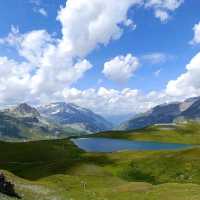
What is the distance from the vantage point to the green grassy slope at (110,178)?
192 feet

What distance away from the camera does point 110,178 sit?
86.0 m

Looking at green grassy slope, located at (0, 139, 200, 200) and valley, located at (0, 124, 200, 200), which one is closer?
green grassy slope, located at (0, 139, 200, 200)

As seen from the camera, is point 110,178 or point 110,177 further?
point 110,177

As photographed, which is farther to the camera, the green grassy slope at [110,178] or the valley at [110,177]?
the valley at [110,177]

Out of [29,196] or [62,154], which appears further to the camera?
[62,154]

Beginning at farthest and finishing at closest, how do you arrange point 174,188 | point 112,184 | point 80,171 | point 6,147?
point 6,147, point 80,171, point 112,184, point 174,188

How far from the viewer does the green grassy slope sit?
5838 cm

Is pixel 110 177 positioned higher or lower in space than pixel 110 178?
higher

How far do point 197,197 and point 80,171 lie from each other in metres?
53.8

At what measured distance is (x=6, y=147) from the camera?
6806 inches

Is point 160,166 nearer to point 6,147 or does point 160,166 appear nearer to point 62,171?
point 62,171

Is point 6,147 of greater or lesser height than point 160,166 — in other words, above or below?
above

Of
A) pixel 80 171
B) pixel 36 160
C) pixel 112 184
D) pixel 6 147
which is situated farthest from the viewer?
pixel 6 147

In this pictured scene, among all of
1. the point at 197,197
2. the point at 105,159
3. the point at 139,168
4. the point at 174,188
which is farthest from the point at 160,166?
the point at 197,197
